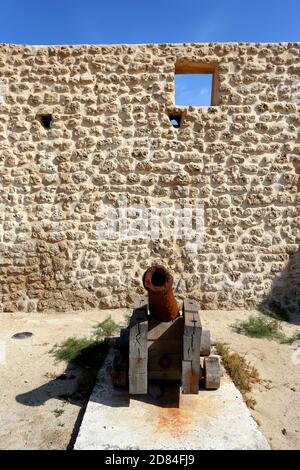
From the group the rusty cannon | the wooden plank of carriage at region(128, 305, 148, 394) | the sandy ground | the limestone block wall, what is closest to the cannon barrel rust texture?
the rusty cannon

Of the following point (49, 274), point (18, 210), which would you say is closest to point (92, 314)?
point (49, 274)

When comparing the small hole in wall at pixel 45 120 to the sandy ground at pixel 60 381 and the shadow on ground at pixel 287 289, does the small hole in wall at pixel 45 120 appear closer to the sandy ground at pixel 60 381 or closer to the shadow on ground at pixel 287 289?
the sandy ground at pixel 60 381

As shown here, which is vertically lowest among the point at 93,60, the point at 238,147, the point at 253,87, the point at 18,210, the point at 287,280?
the point at 287,280

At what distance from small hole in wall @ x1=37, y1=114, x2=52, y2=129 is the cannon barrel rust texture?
405 centimetres

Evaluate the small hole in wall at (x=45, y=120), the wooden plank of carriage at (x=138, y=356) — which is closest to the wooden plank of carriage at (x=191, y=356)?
the wooden plank of carriage at (x=138, y=356)

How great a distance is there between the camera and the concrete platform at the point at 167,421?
2822 mm

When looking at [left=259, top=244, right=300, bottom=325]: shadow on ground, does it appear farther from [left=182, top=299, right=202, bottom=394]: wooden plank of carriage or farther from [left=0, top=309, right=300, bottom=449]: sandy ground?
[left=182, top=299, right=202, bottom=394]: wooden plank of carriage

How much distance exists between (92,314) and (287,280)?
3.17 metres

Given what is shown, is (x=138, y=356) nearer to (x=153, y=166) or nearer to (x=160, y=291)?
(x=160, y=291)

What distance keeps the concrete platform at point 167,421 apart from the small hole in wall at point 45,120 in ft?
14.0

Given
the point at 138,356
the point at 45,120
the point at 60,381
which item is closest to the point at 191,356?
the point at 138,356

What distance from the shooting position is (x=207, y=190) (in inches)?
239

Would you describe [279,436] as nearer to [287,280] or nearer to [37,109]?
[287,280]

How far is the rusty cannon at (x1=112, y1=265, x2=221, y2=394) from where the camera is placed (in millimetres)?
3162
